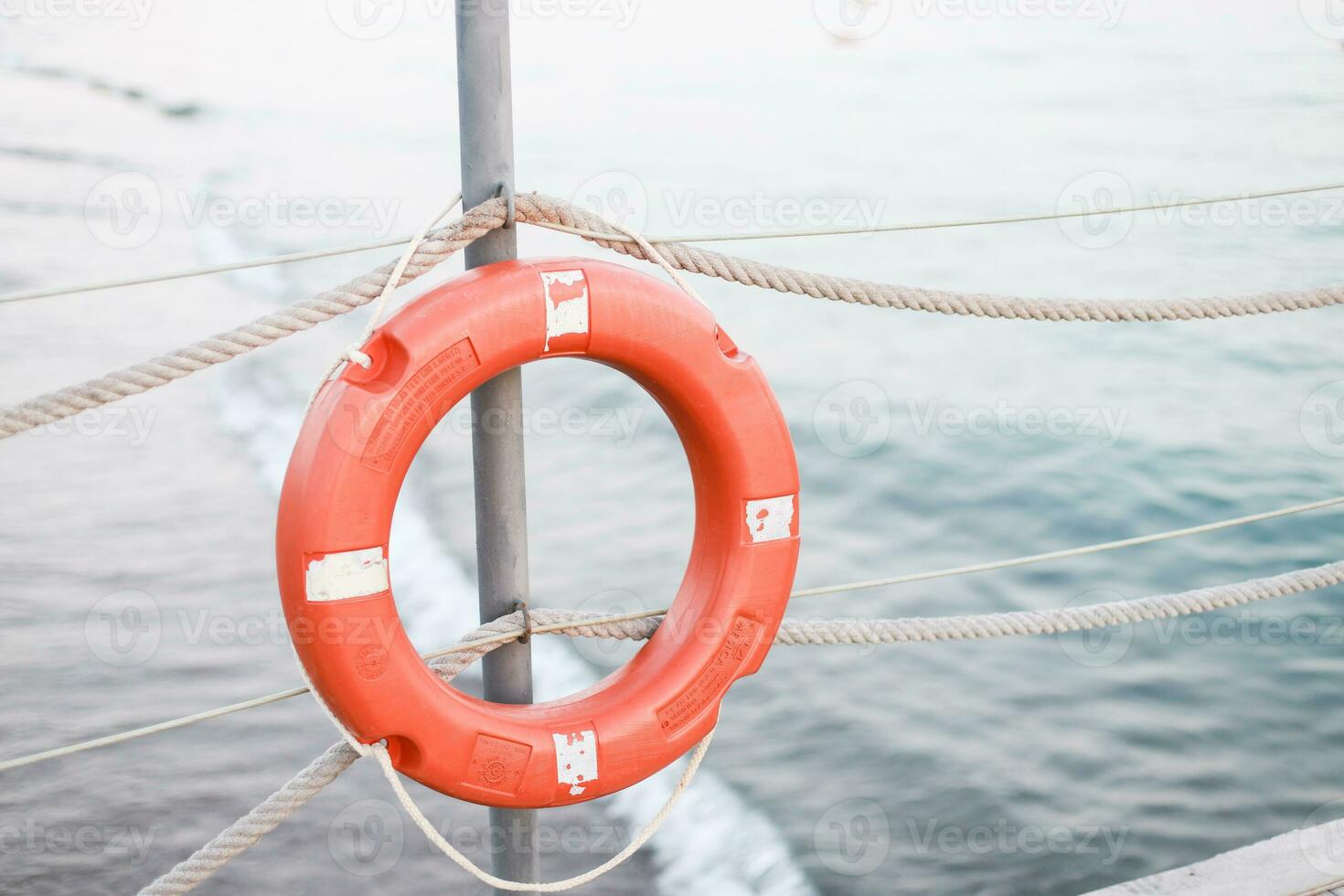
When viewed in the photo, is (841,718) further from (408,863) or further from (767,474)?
(767,474)

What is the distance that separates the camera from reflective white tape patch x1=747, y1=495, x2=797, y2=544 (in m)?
1.44

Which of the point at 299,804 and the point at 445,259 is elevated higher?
the point at 445,259

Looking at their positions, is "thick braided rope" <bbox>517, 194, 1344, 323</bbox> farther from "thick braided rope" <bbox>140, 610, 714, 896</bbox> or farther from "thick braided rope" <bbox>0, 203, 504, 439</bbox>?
"thick braided rope" <bbox>140, 610, 714, 896</bbox>

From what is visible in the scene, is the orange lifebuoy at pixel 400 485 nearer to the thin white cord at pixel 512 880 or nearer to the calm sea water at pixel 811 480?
the thin white cord at pixel 512 880

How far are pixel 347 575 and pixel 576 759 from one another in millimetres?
340

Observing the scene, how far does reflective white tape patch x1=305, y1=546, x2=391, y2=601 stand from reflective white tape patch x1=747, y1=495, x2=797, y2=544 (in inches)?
16.6

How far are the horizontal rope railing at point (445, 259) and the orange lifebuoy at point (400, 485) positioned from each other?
4 cm

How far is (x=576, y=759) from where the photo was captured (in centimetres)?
139

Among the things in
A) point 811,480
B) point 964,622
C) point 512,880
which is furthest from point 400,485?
point 811,480

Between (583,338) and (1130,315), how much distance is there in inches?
30.4

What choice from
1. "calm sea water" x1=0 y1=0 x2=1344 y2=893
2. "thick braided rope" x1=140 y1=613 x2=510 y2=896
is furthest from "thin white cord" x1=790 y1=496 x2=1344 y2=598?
"calm sea water" x1=0 y1=0 x2=1344 y2=893

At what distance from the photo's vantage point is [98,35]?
1395 centimetres

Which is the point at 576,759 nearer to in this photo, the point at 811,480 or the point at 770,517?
the point at 770,517

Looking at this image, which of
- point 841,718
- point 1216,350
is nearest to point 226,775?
point 841,718
